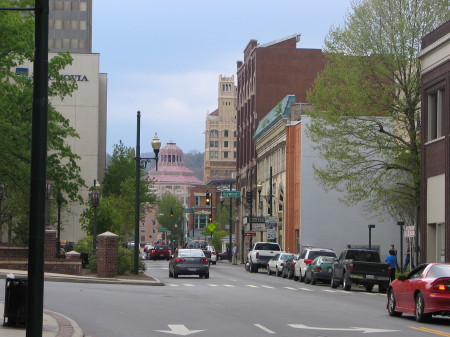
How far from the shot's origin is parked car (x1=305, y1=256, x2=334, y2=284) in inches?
1784

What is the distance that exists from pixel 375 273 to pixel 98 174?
81534 millimetres

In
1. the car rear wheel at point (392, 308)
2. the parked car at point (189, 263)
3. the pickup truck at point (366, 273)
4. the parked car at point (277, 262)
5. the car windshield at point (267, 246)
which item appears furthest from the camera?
the car windshield at point (267, 246)

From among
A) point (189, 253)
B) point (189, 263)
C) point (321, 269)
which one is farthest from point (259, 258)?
point (321, 269)

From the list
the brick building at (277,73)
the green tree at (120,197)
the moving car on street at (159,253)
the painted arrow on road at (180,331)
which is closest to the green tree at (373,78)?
the green tree at (120,197)

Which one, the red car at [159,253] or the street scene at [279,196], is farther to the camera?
the red car at [159,253]

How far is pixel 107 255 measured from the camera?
39781 mm

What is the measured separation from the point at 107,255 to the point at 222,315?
1785cm

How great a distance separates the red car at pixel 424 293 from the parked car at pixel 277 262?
109ft

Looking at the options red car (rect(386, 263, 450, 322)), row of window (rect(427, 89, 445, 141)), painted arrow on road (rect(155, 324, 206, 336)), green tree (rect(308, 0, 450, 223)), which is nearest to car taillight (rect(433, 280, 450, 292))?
red car (rect(386, 263, 450, 322))

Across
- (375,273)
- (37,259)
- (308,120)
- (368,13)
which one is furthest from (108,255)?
(308,120)

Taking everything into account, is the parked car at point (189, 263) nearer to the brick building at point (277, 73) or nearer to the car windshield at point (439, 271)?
the car windshield at point (439, 271)

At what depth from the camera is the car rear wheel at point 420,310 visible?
71.5 ft

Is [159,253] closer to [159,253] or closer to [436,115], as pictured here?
[159,253]

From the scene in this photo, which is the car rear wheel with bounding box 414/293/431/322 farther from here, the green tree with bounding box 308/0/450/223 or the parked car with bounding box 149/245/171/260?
the parked car with bounding box 149/245/171/260
